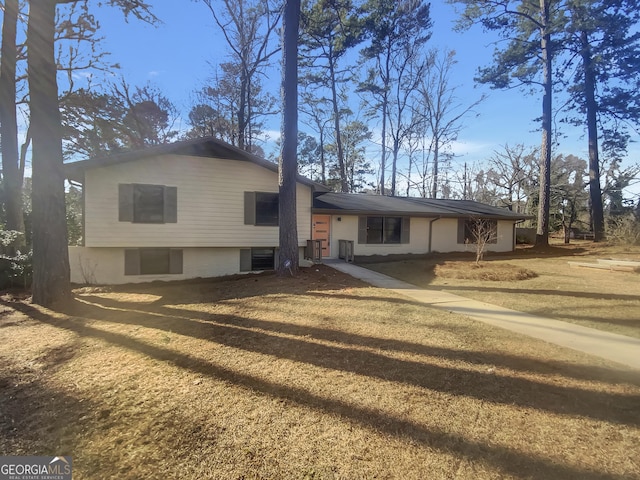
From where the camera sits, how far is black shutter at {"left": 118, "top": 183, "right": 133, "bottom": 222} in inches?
425

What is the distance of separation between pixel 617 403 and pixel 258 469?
3.16m

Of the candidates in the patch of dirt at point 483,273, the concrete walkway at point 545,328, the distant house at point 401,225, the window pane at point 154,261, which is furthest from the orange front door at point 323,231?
the concrete walkway at point 545,328

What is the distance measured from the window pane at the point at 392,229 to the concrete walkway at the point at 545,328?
7249 millimetres

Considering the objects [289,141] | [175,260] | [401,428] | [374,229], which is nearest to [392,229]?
[374,229]

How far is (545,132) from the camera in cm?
1844

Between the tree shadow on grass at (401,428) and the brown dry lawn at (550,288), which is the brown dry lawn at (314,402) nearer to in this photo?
the tree shadow on grass at (401,428)

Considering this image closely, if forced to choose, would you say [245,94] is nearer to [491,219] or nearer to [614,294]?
[491,219]

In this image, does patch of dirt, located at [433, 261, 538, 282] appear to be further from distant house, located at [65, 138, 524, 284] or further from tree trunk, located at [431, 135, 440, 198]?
tree trunk, located at [431, 135, 440, 198]

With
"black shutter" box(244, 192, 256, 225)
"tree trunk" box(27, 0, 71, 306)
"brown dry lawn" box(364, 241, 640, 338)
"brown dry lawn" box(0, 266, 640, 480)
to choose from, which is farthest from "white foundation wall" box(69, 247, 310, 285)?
"brown dry lawn" box(0, 266, 640, 480)

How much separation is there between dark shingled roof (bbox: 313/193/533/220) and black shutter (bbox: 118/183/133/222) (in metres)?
6.38

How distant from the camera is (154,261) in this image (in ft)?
38.8

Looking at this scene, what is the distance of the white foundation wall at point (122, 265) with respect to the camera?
10906 millimetres

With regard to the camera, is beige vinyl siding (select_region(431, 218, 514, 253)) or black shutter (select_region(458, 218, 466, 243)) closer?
beige vinyl siding (select_region(431, 218, 514, 253))

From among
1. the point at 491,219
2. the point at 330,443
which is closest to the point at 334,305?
the point at 330,443
